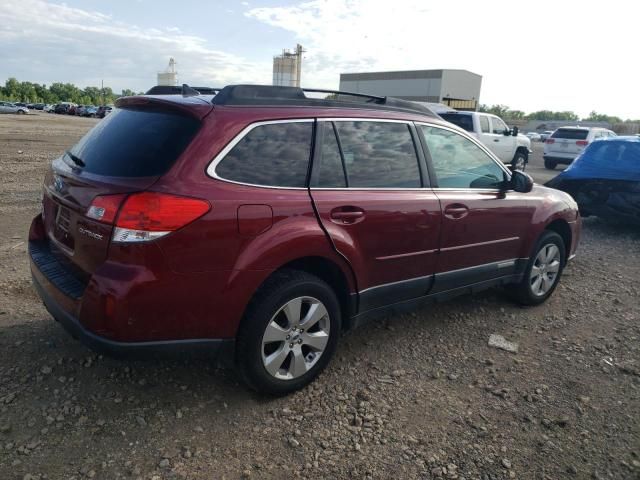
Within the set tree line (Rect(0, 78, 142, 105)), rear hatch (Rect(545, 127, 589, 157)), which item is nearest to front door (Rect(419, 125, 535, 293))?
rear hatch (Rect(545, 127, 589, 157))

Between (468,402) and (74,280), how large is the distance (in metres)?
2.39

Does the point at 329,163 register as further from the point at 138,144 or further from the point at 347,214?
the point at 138,144

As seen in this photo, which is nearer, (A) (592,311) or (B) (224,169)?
(B) (224,169)

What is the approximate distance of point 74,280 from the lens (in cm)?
268

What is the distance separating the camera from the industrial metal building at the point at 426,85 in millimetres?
65062

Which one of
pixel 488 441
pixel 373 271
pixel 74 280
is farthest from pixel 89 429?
pixel 488 441

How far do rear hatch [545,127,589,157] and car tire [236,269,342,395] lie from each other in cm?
1800

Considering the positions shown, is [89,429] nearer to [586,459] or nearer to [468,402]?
[468,402]

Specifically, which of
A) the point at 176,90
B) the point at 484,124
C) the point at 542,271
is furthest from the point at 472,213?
the point at 484,124

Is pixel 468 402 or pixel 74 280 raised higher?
pixel 74 280

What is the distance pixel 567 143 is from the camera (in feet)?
61.0

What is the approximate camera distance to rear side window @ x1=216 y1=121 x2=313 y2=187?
105 inches

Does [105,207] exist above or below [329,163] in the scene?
below

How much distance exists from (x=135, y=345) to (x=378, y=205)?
1642 millimetres
